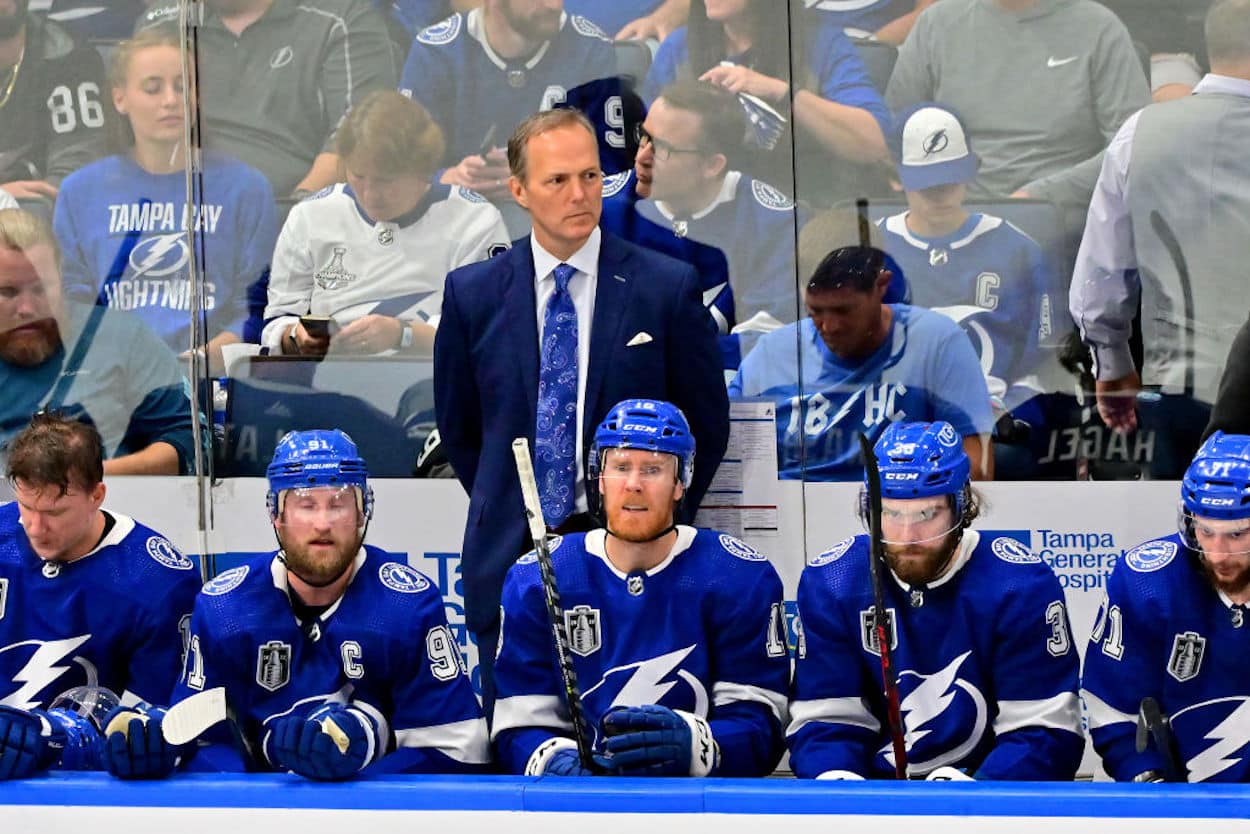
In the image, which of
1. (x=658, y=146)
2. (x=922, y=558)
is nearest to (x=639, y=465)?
(x=922, y=558)

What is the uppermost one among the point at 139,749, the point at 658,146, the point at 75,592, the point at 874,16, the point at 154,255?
the point at 874,16

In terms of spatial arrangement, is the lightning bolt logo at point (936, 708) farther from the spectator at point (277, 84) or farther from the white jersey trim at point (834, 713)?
the spectator at point (277, 84)

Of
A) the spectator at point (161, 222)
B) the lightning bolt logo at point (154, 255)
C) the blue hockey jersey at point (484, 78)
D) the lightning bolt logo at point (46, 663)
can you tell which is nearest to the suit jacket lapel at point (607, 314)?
the blue hockey jersey at point (484, 78)

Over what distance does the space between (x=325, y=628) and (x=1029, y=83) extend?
7.71 ft

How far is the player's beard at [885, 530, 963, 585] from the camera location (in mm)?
3424

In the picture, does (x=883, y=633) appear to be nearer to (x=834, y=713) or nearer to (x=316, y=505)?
(x=834, y=713)

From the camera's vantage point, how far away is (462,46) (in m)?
4.82

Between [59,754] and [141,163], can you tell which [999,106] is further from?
[59,754]

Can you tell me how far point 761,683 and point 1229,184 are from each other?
77.3 inches

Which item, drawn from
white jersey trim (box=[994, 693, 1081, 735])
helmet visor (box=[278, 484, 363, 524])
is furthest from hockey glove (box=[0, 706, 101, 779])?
white jersey trim (box=[994, 693, 1081, 735])

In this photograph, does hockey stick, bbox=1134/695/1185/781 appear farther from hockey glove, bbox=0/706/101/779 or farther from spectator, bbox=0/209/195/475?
spectator, bbox=0/209/195/475

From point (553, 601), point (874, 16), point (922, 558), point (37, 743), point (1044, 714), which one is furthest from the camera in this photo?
point (874, 16)

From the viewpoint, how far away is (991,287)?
466cm

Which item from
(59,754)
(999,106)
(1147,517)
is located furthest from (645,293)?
(59,754)
